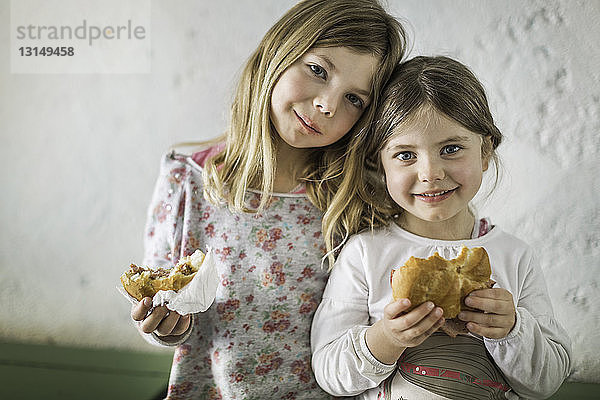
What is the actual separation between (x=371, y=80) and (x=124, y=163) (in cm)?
87

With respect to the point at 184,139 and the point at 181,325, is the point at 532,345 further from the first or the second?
the point at 184,139

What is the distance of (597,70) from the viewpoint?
1410 millimetres

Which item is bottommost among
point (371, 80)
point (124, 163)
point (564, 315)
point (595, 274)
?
point (564, 315)

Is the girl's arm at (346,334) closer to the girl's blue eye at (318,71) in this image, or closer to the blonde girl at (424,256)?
the blonde girl at (424,256)

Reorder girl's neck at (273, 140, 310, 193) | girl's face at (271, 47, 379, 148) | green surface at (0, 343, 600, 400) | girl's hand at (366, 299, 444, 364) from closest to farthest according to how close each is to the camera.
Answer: girl's hand at (366, 299, 444, 364) < girl's face at (271, 47, 379, 148) < girl's neck at (273, 140, 310, 193) < green surface at (0, 343, 600, 400)

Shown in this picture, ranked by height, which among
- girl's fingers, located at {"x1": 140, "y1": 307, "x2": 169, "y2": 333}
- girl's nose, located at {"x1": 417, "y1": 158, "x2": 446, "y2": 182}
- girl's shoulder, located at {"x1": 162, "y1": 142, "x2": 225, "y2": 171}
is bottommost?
girl's fingers, located at {"x1": 140, "y1": 307, "x2": 169, "y2": 333}

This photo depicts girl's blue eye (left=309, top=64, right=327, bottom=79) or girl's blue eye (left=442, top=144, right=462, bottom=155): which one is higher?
girl's blue eye (left=309, top=64, right=327, bottom=79)

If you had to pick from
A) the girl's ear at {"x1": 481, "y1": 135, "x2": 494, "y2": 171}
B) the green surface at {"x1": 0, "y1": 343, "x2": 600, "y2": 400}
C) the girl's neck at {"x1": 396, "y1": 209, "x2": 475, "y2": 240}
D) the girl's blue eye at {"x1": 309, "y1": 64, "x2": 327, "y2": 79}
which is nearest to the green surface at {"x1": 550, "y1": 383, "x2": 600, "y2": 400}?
the green surface at {"x1": 0, "y1": 343, "x2": 600, "y2": 400}

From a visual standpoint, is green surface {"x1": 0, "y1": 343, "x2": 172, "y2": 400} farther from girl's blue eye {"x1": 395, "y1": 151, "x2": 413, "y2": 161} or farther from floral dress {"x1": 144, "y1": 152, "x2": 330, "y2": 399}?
girl's blue eye {"x1": 395, "y1": 151, "x2": 413, "y2": 161}

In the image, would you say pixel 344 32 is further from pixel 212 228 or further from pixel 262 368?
pixel 262 368

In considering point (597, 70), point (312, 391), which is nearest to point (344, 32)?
point (597, 70)

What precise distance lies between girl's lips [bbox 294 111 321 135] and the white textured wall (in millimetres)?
427

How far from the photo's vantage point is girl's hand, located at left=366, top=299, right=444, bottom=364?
982 mm

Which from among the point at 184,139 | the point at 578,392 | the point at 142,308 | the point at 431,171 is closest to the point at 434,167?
the point at 431,171
